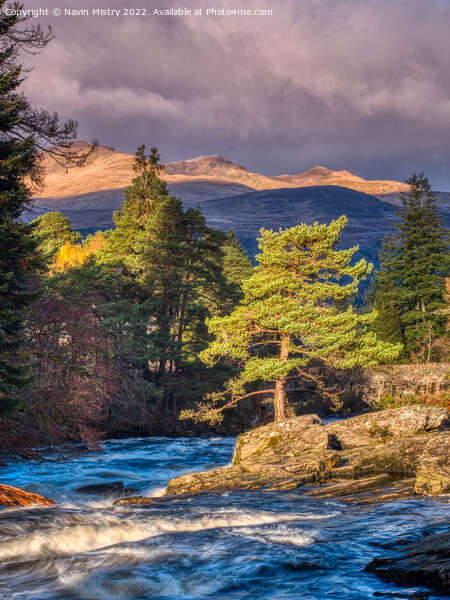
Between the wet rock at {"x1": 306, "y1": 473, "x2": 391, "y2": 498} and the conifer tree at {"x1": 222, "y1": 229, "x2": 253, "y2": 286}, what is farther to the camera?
the conifer tree at {"x1": 222, "y1": 229, "x2": 253, "y2": 286}

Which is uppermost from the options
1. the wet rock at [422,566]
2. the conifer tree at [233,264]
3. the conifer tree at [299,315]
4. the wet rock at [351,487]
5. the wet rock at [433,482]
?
the conifer tree at [233,264]

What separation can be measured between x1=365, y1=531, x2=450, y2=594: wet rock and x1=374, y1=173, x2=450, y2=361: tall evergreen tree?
37.8 m

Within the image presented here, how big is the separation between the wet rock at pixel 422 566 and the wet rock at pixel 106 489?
1215 cm

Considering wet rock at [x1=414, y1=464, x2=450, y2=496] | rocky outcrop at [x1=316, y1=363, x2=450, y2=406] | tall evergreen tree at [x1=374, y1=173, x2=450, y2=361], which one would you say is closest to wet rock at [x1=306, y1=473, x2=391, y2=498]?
wet rock at [x1=414, y1=464, x2=450, y2=496]

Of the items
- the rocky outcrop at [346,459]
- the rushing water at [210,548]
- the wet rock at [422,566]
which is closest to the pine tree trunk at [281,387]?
the rocky outcrop at [346,459]

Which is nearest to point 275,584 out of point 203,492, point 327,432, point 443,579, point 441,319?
A: point 443,579

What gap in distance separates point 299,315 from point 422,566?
16674mm

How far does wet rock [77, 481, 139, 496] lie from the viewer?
17.4 m

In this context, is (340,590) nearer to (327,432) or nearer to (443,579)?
(443,579)

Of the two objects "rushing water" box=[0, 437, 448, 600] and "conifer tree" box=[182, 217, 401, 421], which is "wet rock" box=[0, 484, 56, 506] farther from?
"conifer tree" box=[182, 217, 401, 421]

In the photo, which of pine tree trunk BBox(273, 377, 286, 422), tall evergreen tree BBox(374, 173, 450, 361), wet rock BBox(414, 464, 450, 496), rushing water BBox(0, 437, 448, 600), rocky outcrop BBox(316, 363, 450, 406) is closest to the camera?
rushing water BBox(0, 437, 448, 600)

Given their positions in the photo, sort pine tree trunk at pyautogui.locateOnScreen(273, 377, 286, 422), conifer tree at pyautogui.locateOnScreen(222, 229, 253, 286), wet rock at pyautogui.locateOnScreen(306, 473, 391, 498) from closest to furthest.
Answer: wet rock at pyautogui.locateOnScreen(306, 473, 391, 498) < pine tree trunk at pyautogui.locateOnScreen(273, 377, 286, 422) < conifer tree at pyautogui.locateOnScreen(222, 229, 253, 286)

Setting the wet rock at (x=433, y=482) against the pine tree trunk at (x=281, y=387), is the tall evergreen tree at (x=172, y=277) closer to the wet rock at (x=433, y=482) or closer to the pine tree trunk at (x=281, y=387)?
the pine tree trunk at (x=281, y=387)

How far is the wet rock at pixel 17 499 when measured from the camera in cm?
1156
